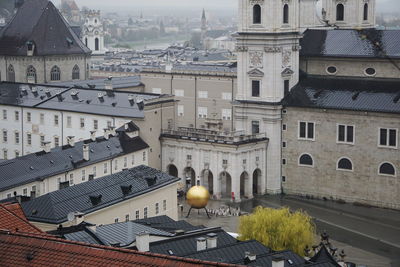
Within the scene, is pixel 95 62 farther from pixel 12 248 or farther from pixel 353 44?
pixel 12 248

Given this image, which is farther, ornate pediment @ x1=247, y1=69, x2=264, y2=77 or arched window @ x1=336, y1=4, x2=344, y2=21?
arched window @ x1=336, y1=4, x2=344, y2=21

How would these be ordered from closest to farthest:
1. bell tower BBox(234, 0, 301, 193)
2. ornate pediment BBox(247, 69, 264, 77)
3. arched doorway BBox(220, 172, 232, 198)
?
arched doorway BBox(220, 172, 232, 198)
bell tower BBox(234, 0, 301, 193)
ornate pediment BBox(247, 69, 264, 77)

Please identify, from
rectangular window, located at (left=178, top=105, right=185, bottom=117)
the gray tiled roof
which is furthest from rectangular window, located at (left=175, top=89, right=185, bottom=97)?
the gray tiled roof

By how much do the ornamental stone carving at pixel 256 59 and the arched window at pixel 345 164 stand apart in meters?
11.4

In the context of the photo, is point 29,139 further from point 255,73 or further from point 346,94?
point 346,94

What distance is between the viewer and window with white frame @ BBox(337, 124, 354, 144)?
82.1m

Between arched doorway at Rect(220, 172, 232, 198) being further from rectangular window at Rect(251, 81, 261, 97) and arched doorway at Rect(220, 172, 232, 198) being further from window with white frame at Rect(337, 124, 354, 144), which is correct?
window with white frame at Rect(337, 124, 354, 144)

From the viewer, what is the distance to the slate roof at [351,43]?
85500 millimetres

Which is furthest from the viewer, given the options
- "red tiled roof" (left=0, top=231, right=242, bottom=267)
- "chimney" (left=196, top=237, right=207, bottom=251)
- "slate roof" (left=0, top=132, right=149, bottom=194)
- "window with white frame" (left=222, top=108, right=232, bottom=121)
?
"window with white frame" (left=222, top=108, right=232, bottom=121)

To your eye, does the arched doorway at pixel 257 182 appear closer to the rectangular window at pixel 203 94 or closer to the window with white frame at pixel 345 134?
the window with white frame at pixel 345 134

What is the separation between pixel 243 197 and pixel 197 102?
27366 mm

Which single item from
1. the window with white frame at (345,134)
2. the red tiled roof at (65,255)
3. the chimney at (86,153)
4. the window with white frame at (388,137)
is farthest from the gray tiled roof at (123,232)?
the window with white frame at (345,134)

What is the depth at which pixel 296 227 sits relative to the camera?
57.0 metres

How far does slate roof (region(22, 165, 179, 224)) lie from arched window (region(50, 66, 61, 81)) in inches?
1911
